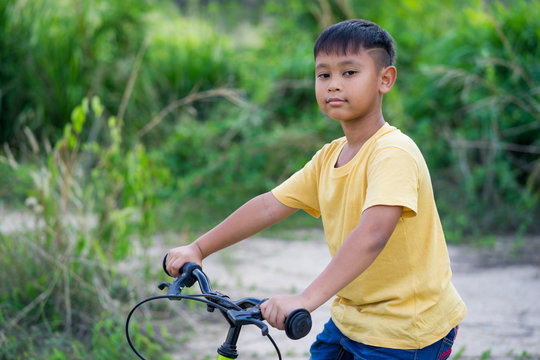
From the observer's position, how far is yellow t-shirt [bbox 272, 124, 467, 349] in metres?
1.71

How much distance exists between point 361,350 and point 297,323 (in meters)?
0.48

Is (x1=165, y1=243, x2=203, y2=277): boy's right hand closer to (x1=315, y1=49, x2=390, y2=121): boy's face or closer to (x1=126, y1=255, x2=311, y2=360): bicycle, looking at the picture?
(x1=126, y1=255, x2=311, y2=360): bicycle

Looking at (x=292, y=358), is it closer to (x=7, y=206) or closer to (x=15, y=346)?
(x=15, y=346)

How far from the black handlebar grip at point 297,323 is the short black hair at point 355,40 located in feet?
2.40

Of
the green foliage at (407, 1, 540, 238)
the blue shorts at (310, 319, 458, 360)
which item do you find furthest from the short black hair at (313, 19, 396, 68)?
the green foliage at (407, 1, 540, 238)

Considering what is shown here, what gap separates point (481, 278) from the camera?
164 inches

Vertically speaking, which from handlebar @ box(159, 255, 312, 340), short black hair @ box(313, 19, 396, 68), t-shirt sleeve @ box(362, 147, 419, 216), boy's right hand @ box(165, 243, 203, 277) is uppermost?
short black hair @ box(313, 19, 396, 68)

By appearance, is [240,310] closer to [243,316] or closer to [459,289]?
[243,316]

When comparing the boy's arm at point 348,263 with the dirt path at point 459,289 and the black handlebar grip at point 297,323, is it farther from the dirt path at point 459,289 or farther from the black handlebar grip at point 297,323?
the dirt path at point 459,289

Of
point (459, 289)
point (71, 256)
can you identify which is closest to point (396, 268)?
point (71, 256)

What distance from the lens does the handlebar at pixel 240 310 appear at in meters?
1.36

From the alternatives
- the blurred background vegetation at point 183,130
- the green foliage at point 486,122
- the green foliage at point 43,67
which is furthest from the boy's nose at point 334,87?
the green foliage at point 43,67

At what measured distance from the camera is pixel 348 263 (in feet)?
4.97

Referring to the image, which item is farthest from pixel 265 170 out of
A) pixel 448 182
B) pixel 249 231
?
pixel 249 231
